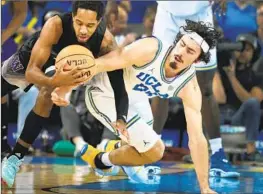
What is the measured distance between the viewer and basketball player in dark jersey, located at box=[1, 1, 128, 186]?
14.9 feet

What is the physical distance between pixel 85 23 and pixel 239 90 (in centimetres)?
361

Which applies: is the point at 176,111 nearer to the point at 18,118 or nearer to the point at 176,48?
the point at 18,118

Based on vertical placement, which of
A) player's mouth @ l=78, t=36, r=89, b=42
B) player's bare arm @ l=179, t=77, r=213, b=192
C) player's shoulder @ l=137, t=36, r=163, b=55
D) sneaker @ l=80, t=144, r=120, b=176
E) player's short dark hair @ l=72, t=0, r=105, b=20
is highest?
player's short dark hair @ l=72, t=0, r=105, b=20

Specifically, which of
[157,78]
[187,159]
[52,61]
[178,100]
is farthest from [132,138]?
[178,100]

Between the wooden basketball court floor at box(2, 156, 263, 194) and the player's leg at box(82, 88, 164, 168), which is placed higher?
the player's leg at box(82, 88, 164, 168)

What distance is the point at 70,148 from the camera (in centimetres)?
816

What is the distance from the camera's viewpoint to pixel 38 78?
4570mm

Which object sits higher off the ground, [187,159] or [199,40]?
[199,40]

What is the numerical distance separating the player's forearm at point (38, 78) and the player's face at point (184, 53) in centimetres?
77

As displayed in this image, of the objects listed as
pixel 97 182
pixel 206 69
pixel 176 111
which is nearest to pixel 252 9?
pixel 176 111

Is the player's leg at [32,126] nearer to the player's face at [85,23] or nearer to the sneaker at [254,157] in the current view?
the player's face at [85,23]

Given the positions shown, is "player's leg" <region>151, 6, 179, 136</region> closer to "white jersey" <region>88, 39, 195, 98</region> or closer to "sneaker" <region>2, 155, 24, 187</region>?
"white jersey" <region>88, 39, 195, 98</region>

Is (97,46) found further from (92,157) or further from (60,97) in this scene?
(92,157)

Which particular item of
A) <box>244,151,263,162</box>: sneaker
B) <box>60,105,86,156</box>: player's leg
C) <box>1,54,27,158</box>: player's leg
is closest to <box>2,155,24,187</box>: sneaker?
<box>1,54,27,158</box>: player's leg
